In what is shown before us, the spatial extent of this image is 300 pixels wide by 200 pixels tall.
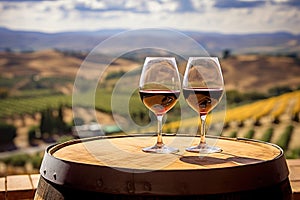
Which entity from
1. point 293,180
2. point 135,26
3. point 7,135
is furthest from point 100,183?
point 7,135

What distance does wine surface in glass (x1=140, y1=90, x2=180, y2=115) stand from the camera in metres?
1.32

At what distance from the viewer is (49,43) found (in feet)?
42.2

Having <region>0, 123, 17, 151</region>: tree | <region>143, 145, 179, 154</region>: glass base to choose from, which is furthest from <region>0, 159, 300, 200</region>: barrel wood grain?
<region>0, 123, 17, 151</region>: tree

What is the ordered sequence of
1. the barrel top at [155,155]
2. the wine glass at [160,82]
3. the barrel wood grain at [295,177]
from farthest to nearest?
the barrel wood grain at [295,177], the wine glass at [160,82], the barrel top at [155,155]

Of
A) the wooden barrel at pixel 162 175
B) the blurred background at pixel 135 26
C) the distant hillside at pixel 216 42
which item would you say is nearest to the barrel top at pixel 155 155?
the wooden barrel at pixel 162 175

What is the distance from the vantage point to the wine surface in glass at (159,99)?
1324 millimetres

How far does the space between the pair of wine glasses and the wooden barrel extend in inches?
5.3

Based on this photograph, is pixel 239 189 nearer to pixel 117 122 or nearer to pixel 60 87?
pixel 117 122

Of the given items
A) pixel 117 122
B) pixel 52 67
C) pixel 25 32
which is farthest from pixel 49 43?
pixel 117 122

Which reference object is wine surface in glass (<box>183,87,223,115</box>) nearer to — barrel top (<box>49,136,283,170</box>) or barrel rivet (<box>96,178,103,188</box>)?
barrel top (<box>49,136,283,170</box>)

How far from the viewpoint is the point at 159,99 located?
4.39 ft

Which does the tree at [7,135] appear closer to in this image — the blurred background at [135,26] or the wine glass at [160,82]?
the blurred background at [135,26]

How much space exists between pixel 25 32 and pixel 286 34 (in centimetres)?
821

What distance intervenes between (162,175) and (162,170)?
2 centimetres
